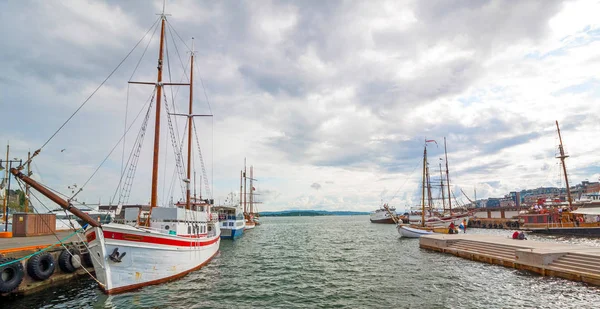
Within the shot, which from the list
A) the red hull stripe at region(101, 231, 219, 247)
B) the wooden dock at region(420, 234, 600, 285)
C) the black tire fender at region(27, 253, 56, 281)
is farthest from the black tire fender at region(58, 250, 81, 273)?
the wooden dock at region(420, 234, 600, 285)

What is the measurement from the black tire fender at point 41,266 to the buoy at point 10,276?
3.31ft

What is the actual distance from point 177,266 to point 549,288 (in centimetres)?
2291

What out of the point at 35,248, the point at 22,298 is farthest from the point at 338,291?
the point at 35,248

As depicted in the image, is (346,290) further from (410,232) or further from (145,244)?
(410,232)

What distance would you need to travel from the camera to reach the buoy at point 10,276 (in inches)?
637

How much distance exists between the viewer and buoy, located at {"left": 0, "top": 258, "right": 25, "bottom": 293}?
16.2 m

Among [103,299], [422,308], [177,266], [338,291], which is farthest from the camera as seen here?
[177,266]

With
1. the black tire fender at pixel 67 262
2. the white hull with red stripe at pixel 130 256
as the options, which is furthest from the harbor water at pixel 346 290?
the black tire fender at pixel 67 262

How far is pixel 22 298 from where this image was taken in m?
16.9

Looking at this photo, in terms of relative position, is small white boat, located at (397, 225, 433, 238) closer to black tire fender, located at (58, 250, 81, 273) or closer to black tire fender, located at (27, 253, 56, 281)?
black tire fender, located at (58, 250, 81, 273)

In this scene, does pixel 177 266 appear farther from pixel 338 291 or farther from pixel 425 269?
pixel 425 269

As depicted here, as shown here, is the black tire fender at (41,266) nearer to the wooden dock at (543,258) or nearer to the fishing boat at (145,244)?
the fishing boat at (145,244)

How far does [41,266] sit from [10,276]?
2073 mm

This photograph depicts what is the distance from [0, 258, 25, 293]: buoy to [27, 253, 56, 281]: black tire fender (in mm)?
1010
